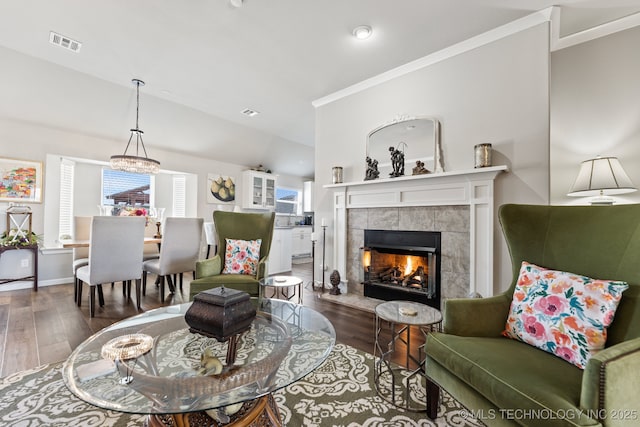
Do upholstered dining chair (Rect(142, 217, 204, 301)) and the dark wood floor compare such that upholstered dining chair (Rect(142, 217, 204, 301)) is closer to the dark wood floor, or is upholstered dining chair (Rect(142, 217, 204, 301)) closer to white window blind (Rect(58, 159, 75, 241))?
the dark wood floor

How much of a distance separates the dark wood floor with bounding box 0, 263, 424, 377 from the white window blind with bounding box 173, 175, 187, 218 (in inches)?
79.6

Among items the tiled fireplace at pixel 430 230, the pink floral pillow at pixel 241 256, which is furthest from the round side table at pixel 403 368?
the pink floral pillow at pixel 241 256

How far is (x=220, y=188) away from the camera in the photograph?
5992 mm

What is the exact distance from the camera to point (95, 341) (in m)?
1.34

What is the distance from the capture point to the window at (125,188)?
4898mm

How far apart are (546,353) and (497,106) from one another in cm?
232

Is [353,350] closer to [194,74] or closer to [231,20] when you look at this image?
[231,20]

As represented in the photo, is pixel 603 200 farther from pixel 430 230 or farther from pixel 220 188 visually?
pixel 220 188

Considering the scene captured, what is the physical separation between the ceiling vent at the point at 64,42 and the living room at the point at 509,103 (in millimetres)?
549

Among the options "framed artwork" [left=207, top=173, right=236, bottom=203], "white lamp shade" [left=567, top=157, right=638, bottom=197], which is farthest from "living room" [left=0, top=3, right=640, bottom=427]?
"framed artwork" [left=207, top=173, right=236, bottom=203]

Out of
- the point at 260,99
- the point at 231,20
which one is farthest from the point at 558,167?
the point at 260,99

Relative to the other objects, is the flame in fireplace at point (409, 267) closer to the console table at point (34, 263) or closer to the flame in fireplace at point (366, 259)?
the flame in fireplace at point (366, 259)

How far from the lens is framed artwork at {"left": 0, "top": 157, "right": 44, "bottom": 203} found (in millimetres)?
3740

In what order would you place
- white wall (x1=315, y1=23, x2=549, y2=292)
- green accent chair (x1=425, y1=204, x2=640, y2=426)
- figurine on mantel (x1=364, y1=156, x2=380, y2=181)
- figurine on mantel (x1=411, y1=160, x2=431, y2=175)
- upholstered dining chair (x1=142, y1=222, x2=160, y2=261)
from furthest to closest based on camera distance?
upholstered dining chair (x1=142, y1=222, x2=160, y2=261) → figurine on mantel (x1=364, y1=156, x2=380, y2=181) → figurine on mantel (x1=411, y1=160, x2=431, y2=175) → white wall (x1=315, y1=23, x2=549, y2=292) → green accent chair (x1=425, y1=204, x2=640, y2=426)
